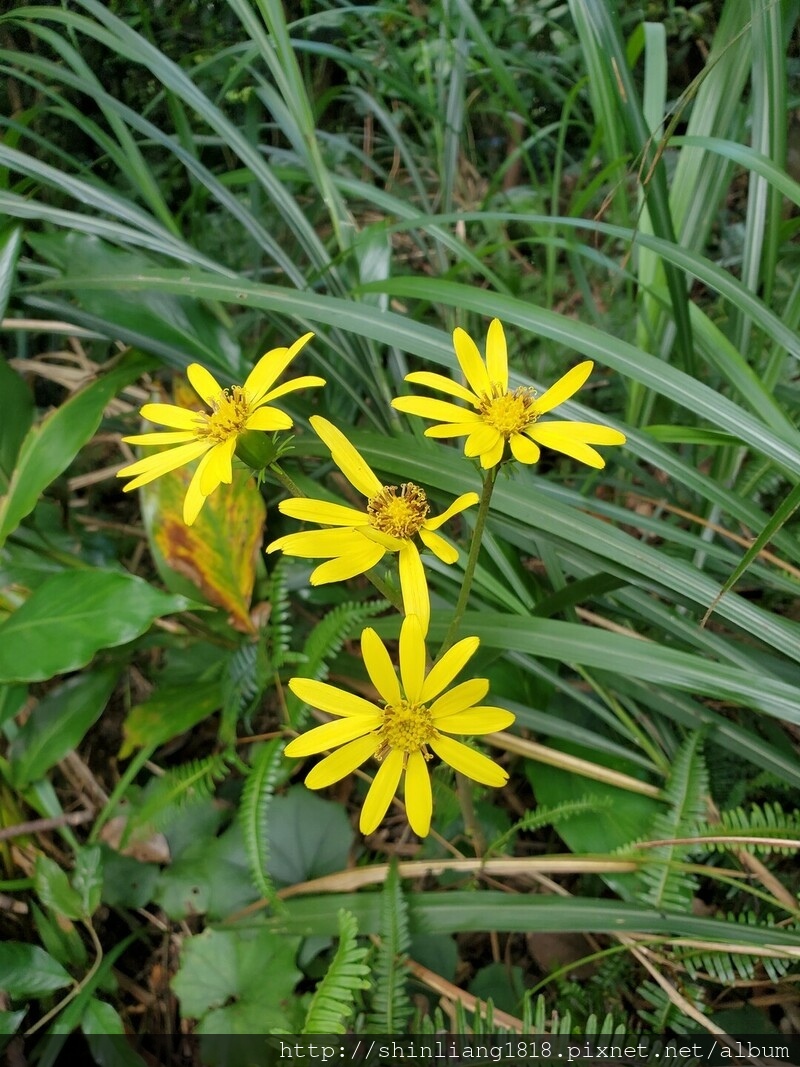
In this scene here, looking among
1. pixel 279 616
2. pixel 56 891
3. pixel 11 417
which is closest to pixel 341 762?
pixel 279 616

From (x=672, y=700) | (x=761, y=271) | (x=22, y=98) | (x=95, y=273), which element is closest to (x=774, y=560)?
(x=672, y=700)

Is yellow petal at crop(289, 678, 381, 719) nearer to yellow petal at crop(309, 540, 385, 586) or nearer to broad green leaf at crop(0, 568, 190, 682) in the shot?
yellow petal at crop(309, 540, 385, 586)

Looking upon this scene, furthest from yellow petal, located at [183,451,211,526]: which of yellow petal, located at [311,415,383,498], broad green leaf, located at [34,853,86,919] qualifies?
broad green leaf, located at [34,853,86,919]

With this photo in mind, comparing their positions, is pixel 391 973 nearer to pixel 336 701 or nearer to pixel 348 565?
pixel 336 701

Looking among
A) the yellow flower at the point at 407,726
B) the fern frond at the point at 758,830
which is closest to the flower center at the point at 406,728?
the yellow flower at the point at 407,726

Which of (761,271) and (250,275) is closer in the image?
(761,271)

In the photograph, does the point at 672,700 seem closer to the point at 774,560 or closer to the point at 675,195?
the point at 774,560
